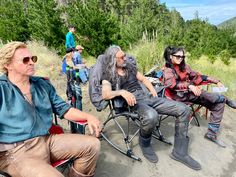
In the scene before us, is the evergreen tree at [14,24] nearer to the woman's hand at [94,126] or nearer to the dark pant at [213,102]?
the dark pant at [213,102]

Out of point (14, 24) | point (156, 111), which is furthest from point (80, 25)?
point (156, 111)

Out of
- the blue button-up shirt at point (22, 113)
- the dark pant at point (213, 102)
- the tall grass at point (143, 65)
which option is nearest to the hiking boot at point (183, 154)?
the dark pant at point (213, 102)

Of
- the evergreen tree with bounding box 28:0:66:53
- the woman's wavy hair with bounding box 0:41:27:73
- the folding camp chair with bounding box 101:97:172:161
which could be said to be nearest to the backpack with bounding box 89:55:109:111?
the folding camp chair with bounding box 101:97:172:161

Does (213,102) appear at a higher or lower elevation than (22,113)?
lower

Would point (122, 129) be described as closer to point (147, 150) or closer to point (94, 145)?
point (147, 150)

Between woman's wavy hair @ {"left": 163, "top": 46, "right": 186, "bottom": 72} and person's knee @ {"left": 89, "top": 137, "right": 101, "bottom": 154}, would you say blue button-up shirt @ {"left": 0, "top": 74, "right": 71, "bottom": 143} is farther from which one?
woman's wavy hair @ {"left": 163, "top": 46, "right": 186, "bottom": 72}

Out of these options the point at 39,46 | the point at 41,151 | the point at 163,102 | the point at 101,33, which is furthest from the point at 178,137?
the point at 39,46

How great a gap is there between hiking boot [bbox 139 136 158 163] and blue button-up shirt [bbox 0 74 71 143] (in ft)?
4.49

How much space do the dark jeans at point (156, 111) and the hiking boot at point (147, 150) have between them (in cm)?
11

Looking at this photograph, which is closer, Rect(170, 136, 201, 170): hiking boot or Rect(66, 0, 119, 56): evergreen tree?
Rect(170, 136, 201, 170): hiking boot

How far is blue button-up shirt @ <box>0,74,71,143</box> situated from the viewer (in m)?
2.51

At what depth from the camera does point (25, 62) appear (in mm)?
2623

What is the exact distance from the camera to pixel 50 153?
2.67m

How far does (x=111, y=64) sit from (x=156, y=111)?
77 cm
